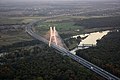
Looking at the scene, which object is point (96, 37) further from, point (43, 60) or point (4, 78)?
point (4, 78)

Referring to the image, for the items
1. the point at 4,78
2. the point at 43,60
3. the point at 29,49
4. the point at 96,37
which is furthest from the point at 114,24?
the point at 4,78

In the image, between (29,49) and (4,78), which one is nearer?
(4,78)

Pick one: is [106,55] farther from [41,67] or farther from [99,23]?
[99,23]

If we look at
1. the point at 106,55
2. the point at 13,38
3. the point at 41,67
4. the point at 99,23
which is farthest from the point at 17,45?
the point at 99,23

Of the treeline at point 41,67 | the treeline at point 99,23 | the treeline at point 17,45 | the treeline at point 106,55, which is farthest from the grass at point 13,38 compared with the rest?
the treeline at point 99,23

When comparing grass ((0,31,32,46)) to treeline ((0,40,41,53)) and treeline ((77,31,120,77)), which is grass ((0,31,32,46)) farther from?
treeline ((77,31,120,77))

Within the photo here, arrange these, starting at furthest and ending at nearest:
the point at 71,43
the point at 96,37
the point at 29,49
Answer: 1. the point at 96,37
2. the point at 71,43
3. the point at 29,49

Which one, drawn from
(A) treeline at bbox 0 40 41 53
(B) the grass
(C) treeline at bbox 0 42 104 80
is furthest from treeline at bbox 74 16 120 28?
(C) treeline at bbox 0 42 104 80
